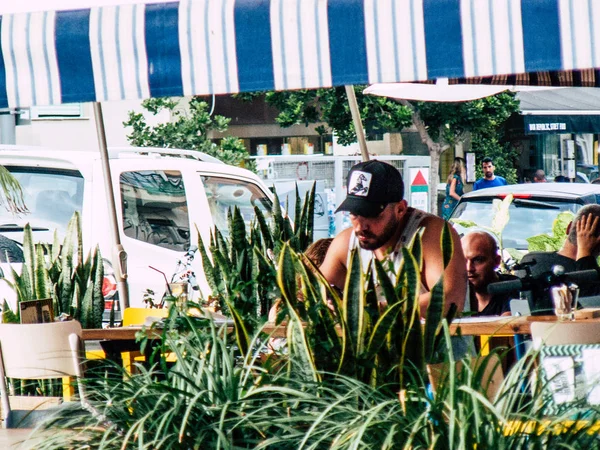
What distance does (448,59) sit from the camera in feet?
11.4

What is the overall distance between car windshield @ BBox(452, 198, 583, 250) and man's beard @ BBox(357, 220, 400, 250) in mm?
5208

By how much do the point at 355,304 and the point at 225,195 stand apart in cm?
570

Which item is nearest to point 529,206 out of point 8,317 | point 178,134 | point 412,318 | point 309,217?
point 309,217

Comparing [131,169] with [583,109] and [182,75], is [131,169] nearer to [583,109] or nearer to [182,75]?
[182,75]

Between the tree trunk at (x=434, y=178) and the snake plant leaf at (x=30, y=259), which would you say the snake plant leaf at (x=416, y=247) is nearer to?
the snake plant leaf at (x=30, y=259)

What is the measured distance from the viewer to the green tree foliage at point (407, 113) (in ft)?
66.4

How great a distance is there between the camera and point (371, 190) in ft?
13.3

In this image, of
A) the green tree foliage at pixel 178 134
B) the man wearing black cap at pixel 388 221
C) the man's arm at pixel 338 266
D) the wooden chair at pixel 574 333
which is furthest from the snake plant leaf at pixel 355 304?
the green tree foliage at pixel 178 134

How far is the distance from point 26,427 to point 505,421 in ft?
7.57

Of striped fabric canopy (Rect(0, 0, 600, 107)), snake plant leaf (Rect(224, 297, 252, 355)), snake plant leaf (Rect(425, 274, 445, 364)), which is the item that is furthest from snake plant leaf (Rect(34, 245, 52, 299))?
snake plant leaf (Rect(425, 274, 445, 364))

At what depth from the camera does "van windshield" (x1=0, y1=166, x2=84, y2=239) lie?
7684 mm

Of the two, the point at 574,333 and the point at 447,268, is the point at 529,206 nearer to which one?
the point at 447,268

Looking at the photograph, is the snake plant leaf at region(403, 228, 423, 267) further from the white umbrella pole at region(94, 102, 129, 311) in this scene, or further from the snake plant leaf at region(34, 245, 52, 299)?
the white umbrella pole at region(94, 102, 129, 311)

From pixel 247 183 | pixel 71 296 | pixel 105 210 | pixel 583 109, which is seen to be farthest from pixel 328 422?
pixel 583 109
